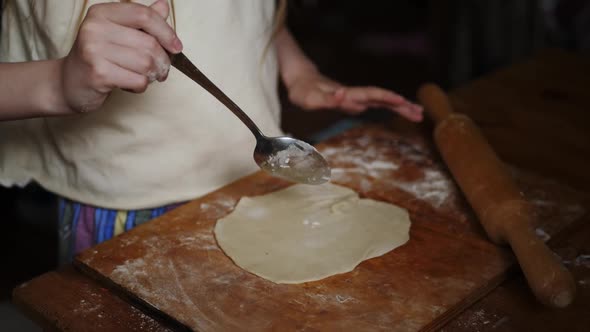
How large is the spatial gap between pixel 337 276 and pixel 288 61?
2.05 ft

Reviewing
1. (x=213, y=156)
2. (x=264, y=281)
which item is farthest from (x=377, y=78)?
(x=264, y=281)

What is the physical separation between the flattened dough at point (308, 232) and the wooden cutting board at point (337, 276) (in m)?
0.02

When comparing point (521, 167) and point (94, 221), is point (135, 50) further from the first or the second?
point (521, 167)

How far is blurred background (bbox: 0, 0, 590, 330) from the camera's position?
2441mm

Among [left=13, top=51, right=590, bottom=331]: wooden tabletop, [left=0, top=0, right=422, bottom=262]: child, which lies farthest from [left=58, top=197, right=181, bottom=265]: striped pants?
[left=13, top=51, right=590, bottom=331]: wooden tabletop

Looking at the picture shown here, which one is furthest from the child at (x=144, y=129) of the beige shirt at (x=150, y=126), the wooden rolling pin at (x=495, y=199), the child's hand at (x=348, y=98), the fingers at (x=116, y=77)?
the wooden rolling pin at (x=495, y=199)

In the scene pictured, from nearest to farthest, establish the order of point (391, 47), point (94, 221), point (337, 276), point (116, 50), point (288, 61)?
point (116, 50), point (337, 276), point (94, 221), point (288, 61), point (391, 47)

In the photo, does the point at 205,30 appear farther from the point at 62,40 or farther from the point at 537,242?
the point at 537,242

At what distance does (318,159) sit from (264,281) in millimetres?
258

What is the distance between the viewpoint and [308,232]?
1019mm

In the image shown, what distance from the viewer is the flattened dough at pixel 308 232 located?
93 centimetres

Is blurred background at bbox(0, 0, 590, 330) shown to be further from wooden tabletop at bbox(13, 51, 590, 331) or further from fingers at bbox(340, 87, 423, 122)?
wooden tabletop at bbox(13, 51, 590, 331)

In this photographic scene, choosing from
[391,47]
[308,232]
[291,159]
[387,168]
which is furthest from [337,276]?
[391,47]

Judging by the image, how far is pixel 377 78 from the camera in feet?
12.7
